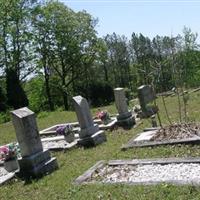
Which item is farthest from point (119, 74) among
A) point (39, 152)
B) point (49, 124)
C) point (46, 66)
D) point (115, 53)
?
point (39, 152)

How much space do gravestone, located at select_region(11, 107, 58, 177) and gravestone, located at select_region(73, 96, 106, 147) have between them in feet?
7.92

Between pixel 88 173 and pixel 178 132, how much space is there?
3.48 m

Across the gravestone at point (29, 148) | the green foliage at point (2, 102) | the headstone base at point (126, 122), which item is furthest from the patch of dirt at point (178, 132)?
the green foliage at point (2, 102)

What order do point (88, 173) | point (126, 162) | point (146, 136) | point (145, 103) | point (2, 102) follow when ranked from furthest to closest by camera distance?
1. point (2, 102)
2. point (145, 103)
3. point (146, 136)
4. point (126, 162)
5. point (88, 173)

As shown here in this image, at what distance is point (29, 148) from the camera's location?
10023 millimetres

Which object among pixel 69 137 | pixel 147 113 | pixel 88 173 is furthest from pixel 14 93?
pixel 88 173

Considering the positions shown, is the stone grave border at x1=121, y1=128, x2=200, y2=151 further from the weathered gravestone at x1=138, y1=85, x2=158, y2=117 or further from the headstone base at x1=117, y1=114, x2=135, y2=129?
the weathered gravestone at x1=138, y1=85, x2=158, y2=117

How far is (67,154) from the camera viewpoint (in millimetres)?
11992

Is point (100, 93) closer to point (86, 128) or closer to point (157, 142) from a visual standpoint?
point (86, 128)

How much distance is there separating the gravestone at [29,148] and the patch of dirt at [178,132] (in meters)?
3.12

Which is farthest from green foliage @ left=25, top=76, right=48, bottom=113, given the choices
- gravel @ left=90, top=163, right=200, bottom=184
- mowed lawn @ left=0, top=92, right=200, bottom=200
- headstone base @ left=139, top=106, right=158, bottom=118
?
gravel @ left=90, top=163, right=200, bottom=184

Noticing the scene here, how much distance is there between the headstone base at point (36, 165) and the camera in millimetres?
9836

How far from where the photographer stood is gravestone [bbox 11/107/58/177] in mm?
9880

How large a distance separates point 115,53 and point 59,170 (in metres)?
51.8
